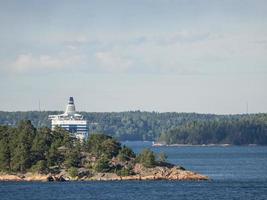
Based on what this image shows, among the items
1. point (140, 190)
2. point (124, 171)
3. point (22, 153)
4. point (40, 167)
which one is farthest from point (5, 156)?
point (140, 190)

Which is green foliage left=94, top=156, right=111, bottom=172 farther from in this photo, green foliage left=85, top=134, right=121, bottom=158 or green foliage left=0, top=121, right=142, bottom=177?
green foliage left=85, top=134, right=121, bottom=158

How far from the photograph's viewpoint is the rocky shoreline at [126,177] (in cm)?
15762

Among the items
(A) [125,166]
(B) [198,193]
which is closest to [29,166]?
(A) [125,166]

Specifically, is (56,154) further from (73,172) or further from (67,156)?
(73,172)

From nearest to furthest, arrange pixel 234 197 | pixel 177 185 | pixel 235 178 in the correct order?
pixel 234 197
pixel 177 185
pixel 235 178

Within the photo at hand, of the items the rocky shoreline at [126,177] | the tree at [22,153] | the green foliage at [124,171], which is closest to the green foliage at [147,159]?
the rocky shoreline at [126,177]

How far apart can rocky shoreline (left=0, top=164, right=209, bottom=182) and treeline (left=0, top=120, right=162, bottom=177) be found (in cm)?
85

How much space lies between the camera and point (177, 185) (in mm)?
149250

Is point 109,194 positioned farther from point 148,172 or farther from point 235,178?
point 235,178

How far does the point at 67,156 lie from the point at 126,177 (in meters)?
10.3

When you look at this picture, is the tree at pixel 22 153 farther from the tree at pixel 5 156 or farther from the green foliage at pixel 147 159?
the green foliage at pixel 147 159

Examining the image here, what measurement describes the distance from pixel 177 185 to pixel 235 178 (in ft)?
80.5

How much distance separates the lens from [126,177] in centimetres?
15738

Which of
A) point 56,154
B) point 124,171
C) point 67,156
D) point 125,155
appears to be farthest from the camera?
point 56,154
